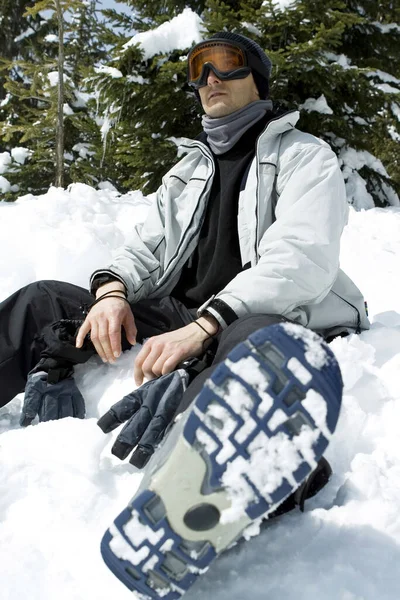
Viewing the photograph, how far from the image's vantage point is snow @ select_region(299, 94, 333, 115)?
24.5 ft

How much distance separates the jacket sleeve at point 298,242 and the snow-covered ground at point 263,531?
387 mm

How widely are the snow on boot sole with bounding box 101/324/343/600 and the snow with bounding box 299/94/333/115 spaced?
23.9 ft

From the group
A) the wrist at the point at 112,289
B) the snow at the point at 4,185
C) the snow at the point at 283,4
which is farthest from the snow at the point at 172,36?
the snow at the point at 4,185

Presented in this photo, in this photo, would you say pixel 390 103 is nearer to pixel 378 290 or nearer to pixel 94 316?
pixel 378 290

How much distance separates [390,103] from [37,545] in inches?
328

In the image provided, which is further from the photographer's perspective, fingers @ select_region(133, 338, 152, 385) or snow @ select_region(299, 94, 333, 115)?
snow @ select_region(299, 94, 333, 115)

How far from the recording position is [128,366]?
2.29 m

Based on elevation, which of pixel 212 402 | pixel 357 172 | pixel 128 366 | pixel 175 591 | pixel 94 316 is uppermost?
pixel 212 402

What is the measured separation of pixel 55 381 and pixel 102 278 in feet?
1.59

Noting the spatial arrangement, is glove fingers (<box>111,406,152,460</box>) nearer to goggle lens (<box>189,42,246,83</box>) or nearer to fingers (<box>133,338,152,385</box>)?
fingers (<box>133,338,152,385</box>)

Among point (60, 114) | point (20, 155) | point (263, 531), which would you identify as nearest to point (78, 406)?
point (263, 531)

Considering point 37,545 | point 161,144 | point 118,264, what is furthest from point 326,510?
point 161,144

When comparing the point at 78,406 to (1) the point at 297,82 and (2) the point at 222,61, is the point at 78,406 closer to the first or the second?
(2) the point at 222,61

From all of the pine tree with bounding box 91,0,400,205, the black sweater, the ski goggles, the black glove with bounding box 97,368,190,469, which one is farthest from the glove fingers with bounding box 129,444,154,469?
the pine tree with bounding box 91,0,400,205
